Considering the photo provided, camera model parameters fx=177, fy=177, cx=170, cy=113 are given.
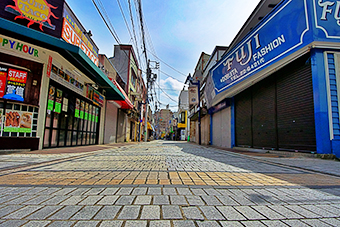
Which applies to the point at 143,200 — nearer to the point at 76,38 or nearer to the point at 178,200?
the point at 178,200

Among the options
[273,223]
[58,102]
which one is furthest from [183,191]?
[58,102]

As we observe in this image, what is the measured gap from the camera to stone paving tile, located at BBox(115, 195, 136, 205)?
6.93ft

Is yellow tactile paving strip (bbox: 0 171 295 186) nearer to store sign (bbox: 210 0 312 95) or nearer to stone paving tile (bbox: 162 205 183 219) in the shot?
stone paving tile (bbox: 162 205 183 219)

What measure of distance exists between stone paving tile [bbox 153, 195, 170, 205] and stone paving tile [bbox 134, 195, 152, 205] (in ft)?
0.24

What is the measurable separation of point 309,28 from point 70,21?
10103 millimetres

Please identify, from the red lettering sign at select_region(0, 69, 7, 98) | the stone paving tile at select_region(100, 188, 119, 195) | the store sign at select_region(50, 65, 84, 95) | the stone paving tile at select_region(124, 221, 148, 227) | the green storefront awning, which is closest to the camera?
the stone paving tile at select_region(124, 221, 148, 227)

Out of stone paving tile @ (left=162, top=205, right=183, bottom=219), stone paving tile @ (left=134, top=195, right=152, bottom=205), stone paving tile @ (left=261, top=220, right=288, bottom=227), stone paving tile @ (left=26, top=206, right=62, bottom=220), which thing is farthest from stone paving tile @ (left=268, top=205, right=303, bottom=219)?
stone paving tile @ (left=26, top=206, right=62, bottom=220)

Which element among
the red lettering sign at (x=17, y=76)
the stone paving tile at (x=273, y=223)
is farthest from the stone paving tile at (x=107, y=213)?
the red lettering sign at (x=17, y=76)

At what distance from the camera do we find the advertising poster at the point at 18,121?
661 centimetres

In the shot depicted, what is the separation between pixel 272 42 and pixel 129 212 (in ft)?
28.8

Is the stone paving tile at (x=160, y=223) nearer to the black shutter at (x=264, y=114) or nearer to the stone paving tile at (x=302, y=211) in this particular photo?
the stone paving tile at (x=302, y=211)

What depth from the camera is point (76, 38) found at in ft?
30.0

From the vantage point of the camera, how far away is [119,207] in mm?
1994

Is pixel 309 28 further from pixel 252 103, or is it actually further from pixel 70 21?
pixel 70 21
